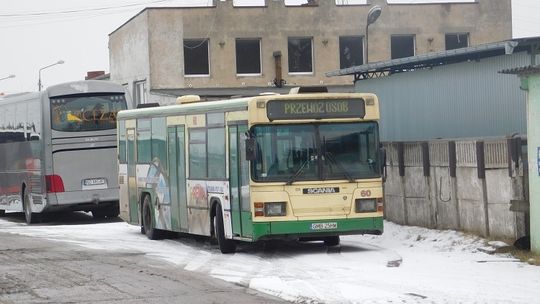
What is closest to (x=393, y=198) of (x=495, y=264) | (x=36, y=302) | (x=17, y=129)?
Result: (x=495, y=264)

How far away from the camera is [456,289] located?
46.4 ft

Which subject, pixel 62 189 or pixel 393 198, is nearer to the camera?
pixel 393 198

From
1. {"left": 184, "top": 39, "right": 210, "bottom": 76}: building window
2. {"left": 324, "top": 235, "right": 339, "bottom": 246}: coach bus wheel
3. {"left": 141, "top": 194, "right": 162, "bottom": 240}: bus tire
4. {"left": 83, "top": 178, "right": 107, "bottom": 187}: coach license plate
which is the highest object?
{"left": 184, "top": 39, "right": 210, "bottom": 76}: building window

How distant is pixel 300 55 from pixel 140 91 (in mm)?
8426

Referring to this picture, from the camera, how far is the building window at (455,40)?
2292 inches

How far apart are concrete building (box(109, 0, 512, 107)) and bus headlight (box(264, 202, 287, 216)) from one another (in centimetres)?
3537

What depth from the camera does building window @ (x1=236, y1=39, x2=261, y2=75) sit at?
5694cm

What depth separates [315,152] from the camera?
1933cm

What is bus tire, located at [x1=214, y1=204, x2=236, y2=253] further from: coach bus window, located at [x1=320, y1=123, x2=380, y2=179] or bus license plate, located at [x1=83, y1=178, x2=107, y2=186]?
bus license plate, located at [x1=83, y1=178, x2=107, y2=186]

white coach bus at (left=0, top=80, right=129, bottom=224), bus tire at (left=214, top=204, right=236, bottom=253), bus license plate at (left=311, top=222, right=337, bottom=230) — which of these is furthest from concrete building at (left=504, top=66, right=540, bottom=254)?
white coach bus at (left=0, top=80, right=129, bottom=224)

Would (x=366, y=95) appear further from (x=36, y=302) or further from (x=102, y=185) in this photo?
(x=102, y=185)

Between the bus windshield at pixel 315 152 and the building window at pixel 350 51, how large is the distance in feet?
126

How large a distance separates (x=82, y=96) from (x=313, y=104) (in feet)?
47.3

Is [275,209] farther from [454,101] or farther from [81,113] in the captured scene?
[81,113]
